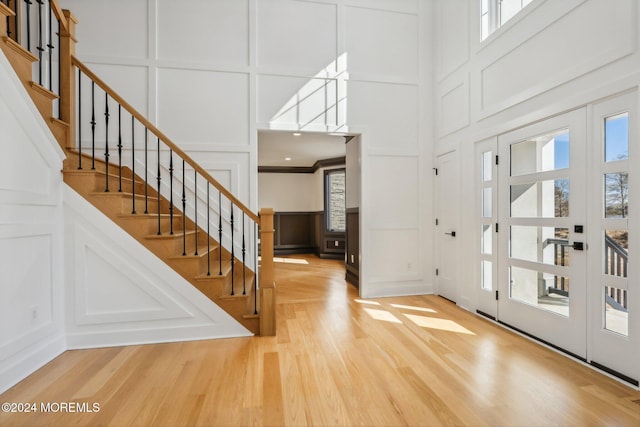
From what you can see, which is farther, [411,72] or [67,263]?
[411,72]

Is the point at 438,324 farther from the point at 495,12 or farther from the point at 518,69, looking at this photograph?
the point at 495,12

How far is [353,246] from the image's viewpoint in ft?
15.8

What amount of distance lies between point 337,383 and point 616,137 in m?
2.55

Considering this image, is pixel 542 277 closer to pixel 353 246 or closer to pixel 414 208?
pixel 414 208

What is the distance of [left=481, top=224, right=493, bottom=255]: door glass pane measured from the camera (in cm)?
333

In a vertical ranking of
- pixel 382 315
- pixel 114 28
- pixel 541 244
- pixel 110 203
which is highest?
pixel 114 28

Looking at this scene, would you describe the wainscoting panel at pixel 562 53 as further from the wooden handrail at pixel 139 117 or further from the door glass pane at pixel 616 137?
the wooden handrail at pixel 139 117

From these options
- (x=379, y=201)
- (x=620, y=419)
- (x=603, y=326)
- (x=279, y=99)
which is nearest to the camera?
(x=620, y=419)

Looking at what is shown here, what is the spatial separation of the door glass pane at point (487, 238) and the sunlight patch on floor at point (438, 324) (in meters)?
0.86

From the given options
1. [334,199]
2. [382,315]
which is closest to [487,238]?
[382,315]

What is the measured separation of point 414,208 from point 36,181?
3964 mm

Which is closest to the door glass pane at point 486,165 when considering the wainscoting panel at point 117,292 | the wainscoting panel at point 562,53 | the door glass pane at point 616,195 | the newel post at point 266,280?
the wainscoting panel at point 562,53

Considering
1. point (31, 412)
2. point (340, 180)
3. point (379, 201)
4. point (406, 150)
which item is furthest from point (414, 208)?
point (31, 412)

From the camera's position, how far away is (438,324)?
10.3 feet
